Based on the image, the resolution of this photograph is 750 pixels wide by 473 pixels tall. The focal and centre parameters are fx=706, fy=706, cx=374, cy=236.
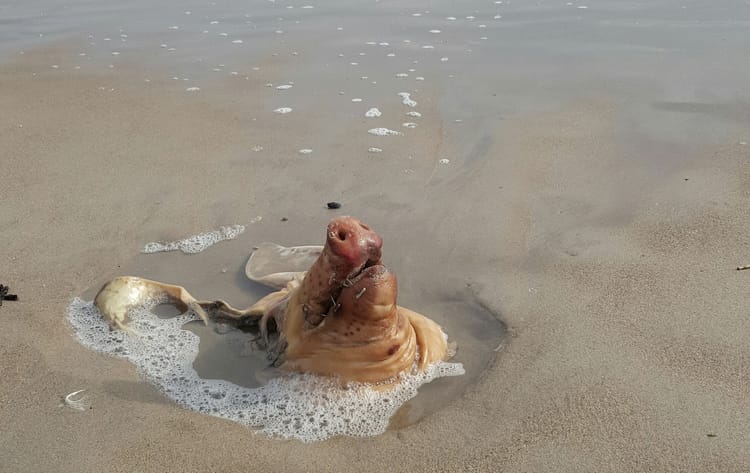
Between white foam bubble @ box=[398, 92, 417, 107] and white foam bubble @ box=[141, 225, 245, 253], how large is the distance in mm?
2911

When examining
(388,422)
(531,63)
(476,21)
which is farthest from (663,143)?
(476,21)

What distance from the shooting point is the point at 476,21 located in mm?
10336

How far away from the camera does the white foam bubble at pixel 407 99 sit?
288 inches

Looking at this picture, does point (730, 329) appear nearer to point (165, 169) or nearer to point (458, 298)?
point (458, 298)

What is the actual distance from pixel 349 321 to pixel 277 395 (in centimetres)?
53

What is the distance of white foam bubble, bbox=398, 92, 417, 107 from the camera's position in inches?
288

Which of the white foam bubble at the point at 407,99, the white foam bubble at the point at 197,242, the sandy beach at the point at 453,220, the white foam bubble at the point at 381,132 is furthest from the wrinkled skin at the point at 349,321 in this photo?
the white foam bubble at the point at 407,99

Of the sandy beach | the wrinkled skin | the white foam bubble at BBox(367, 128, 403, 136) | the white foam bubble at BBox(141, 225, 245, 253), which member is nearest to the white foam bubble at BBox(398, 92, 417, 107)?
the sandy beach

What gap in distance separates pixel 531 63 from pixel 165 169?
179 inches

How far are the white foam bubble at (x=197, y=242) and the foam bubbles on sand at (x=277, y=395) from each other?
1.06m

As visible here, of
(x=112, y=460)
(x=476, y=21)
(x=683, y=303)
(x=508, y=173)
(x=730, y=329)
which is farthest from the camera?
(x=476, y=21)

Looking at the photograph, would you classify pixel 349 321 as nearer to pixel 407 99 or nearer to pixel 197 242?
pixel 197 242

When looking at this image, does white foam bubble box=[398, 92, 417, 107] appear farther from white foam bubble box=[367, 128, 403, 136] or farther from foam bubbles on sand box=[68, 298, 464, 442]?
foam bubbles on sand box=[68, 298, 464, 442]

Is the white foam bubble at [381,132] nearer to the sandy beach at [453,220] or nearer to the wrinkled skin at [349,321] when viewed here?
the sandy beach at [453,220]
